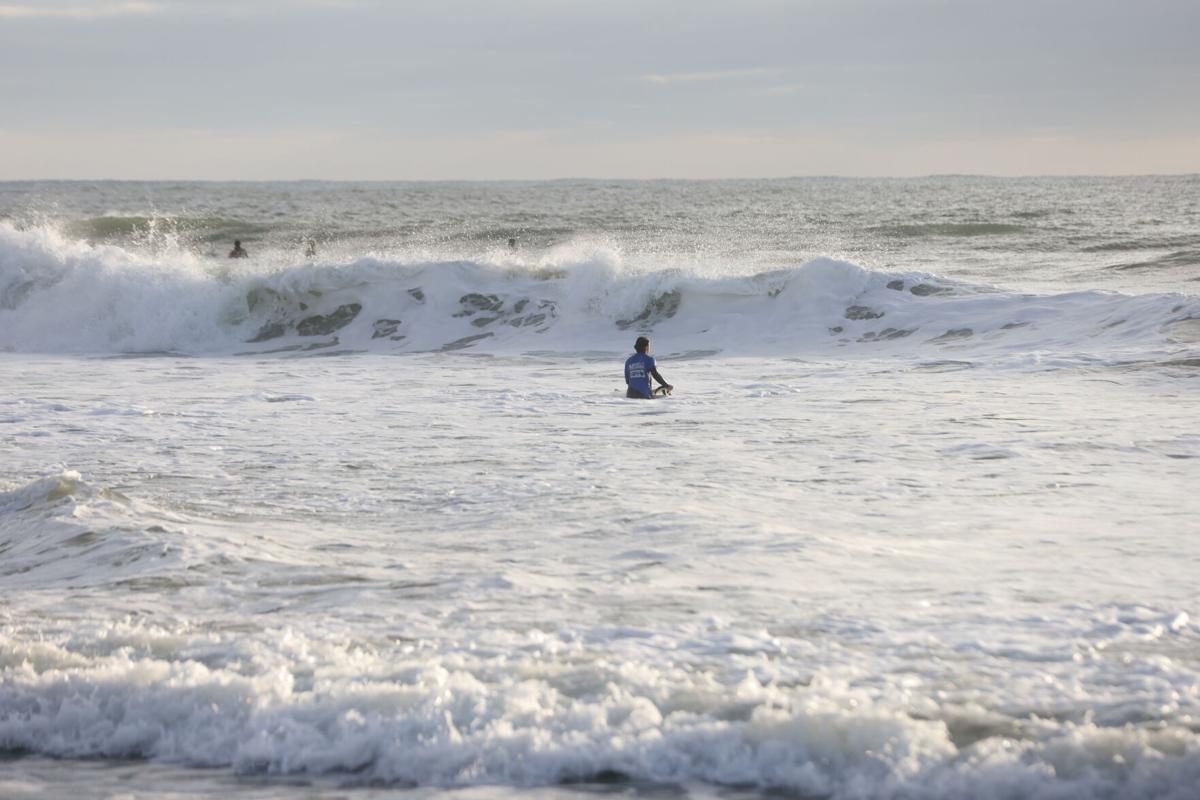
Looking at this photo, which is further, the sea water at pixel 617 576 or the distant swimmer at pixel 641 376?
the distant swimmer at pixel 641 376

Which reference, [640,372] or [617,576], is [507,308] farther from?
[617,576]

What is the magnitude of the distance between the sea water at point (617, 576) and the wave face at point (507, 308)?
1.20 meters

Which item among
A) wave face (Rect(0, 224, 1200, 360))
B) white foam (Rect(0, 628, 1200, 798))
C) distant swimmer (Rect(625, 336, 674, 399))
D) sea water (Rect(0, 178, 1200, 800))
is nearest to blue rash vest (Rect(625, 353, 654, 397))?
distant swimmer (Rect(625, 336, 674, 399))

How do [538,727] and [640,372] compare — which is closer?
[538,727]

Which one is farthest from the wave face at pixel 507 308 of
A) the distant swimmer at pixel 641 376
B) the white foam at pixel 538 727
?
the white foam at pixel 538 727

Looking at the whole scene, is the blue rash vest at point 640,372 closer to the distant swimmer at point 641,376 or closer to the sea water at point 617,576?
the distant swimmer at point 641,376

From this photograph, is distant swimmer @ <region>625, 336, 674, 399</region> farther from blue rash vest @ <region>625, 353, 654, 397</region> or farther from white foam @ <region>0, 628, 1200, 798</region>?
white foam @ <region>0, 628, 1200, 798</region>

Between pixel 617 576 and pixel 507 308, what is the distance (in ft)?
54.8

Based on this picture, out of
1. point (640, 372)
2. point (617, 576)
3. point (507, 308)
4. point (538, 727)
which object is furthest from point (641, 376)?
point (507, 308)

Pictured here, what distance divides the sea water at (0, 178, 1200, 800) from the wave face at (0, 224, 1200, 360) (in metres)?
1.20

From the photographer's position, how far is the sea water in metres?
4.18

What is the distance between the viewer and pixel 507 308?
891 inches

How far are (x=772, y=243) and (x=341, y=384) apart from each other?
25.5m

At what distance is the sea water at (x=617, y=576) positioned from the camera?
418 cm
